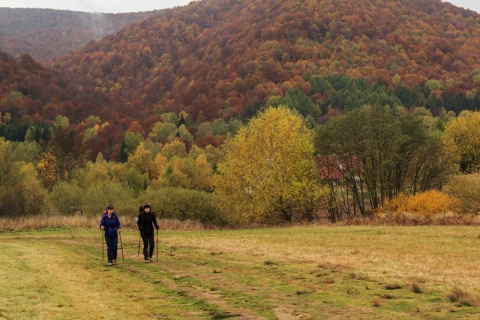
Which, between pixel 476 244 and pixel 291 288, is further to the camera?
pixel 476 244

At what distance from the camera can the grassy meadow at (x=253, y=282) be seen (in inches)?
465

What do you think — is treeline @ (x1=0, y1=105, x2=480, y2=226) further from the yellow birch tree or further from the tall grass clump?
the tall grass clump

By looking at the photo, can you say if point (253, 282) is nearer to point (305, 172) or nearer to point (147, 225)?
point (147, 225)

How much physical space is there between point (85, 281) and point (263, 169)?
36.3m

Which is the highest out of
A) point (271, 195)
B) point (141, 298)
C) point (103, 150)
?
point (103, 150)

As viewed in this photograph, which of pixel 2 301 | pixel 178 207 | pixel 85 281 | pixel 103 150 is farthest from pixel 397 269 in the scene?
pixel 103 150

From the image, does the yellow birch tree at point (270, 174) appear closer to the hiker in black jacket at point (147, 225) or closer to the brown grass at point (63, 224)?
the brown grass at point (63, 224)

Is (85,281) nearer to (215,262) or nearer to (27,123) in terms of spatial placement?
(215,262)

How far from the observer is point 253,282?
Answer: 614 inches

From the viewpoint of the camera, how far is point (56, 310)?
39.6ft

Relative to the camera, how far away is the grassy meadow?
11.8 meters

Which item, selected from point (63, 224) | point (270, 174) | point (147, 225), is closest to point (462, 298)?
point (147, 225)

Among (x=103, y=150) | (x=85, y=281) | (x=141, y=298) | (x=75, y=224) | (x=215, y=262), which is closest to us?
(x=141, y=298)

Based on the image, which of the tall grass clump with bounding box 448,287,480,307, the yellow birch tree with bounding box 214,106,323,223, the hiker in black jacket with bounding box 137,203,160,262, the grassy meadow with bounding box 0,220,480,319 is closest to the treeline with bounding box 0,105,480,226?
the yellow birch tree with bounding box 214,106,323,223
